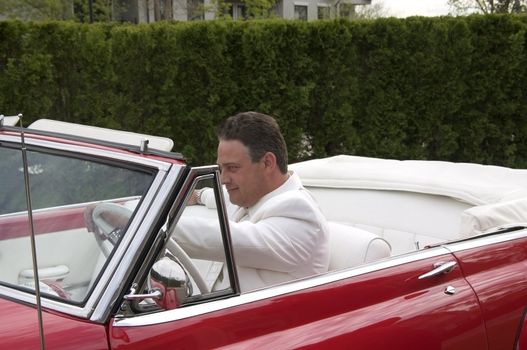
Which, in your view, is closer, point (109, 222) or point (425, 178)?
point (109, 222)

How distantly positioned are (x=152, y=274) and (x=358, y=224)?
1.82m

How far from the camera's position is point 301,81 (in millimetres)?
7930

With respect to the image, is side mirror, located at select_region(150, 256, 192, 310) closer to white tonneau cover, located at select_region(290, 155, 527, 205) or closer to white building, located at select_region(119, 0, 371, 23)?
white tonneau cover, located at select_region(290, 155, 527, 205)

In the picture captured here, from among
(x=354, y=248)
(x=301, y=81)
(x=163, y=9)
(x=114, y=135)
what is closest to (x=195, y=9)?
(x=163, y=9)

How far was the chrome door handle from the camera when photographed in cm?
234

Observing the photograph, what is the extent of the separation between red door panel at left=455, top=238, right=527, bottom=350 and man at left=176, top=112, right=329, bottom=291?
0.56 meters

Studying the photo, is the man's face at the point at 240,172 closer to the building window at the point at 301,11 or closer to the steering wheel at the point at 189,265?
the steering wheel at the point at 189,265

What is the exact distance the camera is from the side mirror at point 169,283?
1.81 meters

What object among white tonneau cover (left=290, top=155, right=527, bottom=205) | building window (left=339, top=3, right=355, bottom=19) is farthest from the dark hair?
building window (left=339, top=3, right=355, bottom=19)

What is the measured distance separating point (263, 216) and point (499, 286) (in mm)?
907

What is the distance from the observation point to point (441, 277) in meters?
2.38

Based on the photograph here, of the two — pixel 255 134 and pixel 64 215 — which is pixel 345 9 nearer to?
pixel 255 134

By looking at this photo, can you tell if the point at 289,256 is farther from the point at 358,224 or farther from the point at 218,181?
the point at 358,224

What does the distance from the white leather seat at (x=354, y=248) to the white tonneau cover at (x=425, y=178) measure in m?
0.78
